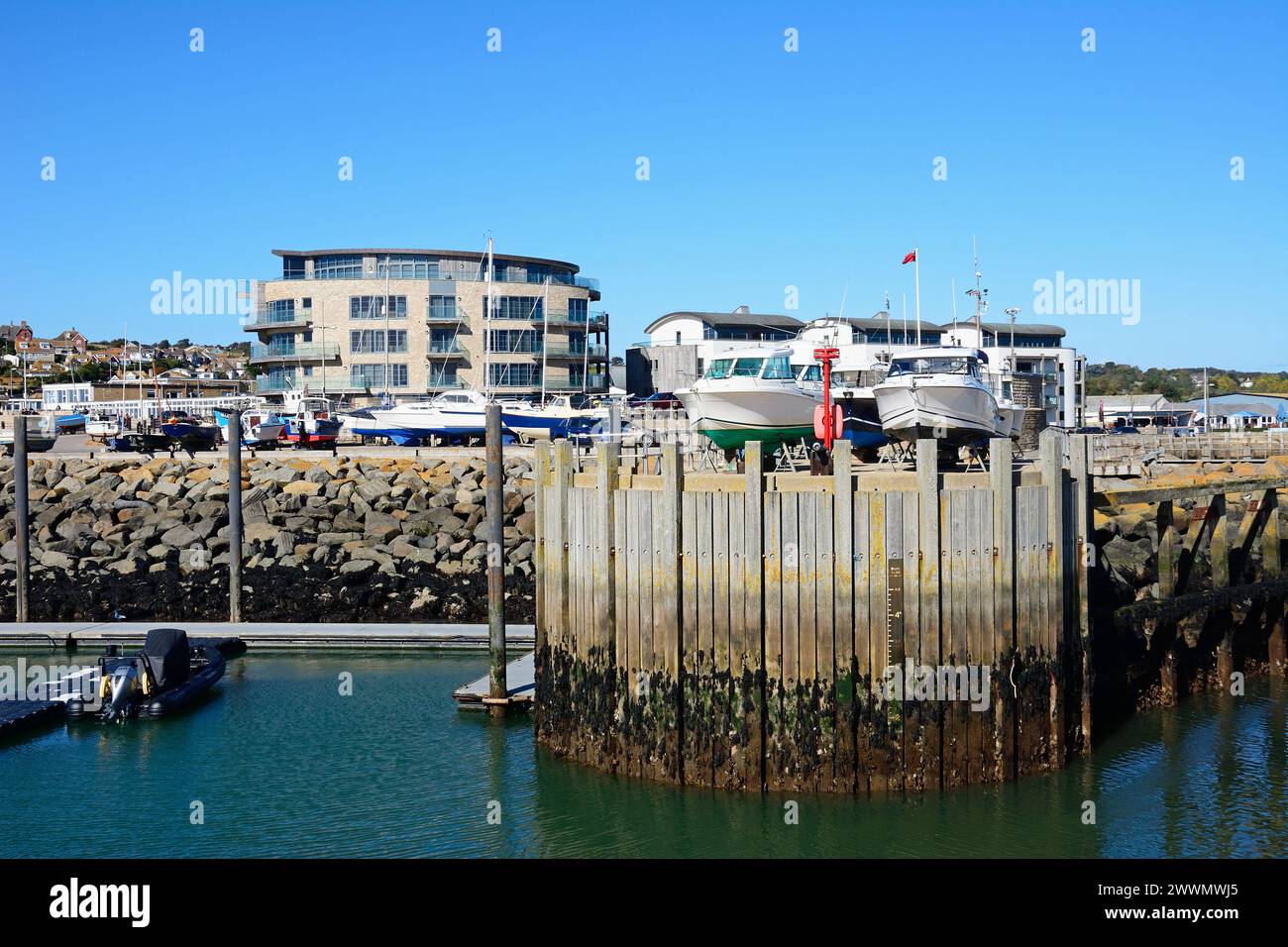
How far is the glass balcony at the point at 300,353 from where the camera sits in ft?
256

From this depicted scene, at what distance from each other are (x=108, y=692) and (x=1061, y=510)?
15.8 metres

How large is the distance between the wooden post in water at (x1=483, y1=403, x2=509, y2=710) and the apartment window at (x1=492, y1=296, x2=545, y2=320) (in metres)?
60.3

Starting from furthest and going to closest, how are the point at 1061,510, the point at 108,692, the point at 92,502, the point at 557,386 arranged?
the point at 557,386 → the point at 92,502 → the point at 108,692 → the point at 1061,510

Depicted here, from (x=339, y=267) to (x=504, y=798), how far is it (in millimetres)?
67724

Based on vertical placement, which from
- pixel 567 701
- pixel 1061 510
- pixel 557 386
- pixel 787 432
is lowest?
pixel 567 701

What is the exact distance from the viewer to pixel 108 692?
2084 centimetres

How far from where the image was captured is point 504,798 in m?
16.8

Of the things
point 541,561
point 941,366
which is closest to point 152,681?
point 541,561

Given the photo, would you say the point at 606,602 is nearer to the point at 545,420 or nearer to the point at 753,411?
the point at 753,411

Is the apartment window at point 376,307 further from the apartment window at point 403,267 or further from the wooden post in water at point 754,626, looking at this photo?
the wooden post in water at point 754,626

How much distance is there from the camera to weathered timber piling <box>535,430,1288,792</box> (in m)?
14.4

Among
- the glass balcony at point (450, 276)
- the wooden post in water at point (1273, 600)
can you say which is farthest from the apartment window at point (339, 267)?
the wooden post in water at point (1273, 600)

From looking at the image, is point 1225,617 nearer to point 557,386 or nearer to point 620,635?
point 620,635
